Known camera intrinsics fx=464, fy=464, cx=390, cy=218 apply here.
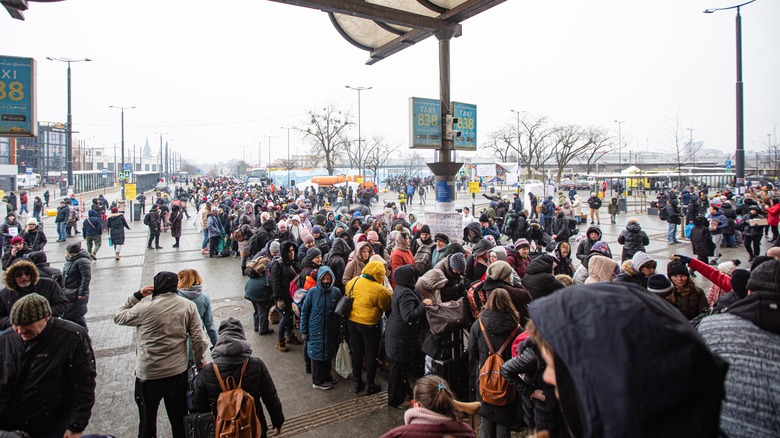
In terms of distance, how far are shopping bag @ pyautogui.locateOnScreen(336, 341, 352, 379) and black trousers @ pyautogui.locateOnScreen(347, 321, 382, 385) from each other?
1.10 feet

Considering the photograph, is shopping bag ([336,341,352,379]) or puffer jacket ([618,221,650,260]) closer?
shopping bag ([336,341,352,379])

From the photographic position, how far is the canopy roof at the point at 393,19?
7684 mm

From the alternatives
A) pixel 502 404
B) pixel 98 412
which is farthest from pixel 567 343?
pixel 98 412

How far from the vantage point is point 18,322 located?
3328 mm

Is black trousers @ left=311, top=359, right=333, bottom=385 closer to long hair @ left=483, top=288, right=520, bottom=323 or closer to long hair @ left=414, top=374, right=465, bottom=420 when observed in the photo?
long hair @ left=483, top=288, right=520, bottom=323

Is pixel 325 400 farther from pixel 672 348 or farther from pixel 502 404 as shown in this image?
pixel 672 348

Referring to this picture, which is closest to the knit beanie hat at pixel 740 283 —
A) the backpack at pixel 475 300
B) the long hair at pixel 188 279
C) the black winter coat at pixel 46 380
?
the backpack at pixel 475 300

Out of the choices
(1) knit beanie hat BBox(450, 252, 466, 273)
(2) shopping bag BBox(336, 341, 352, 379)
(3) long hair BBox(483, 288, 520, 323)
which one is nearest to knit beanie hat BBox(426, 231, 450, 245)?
(1) knit beanie hat BBox(450, 252, 466, 273)

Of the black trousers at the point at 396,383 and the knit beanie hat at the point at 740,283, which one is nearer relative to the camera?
the knit beanie hat at the point at 740,283

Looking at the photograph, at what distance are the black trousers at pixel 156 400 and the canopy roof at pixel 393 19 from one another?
5539 millimetres

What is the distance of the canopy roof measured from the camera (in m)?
7.68

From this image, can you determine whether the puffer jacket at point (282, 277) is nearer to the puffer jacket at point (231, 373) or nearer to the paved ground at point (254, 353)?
the paved ground at point (254, 353)

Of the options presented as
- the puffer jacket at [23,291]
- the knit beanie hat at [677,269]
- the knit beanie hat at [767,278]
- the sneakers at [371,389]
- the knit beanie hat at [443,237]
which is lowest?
the sneakers at [371,389]

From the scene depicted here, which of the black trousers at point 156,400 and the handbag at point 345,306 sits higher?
the handbag at point 345,306
